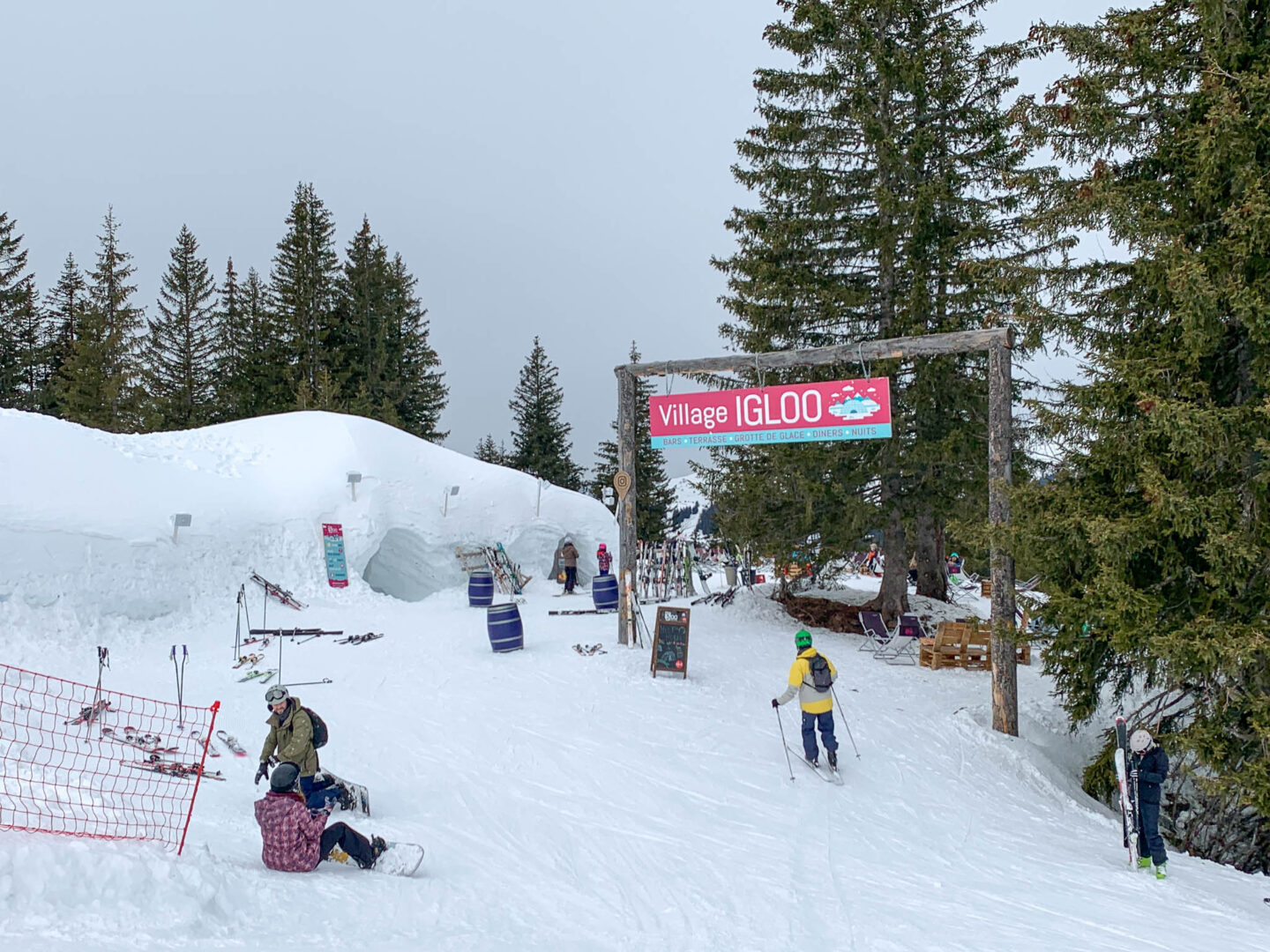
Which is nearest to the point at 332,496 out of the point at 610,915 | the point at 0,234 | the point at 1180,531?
the point at 610,915

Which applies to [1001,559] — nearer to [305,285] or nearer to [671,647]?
[671,647]

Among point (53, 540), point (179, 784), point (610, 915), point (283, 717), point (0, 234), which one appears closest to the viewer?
point (610, 915)

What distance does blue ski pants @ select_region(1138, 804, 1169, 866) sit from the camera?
266 inches

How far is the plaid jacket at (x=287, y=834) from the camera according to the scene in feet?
17.7

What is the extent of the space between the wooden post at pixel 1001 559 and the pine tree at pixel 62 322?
40.6 m

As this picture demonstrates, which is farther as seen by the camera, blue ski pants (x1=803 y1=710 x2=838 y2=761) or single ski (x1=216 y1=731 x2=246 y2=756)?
blue ski pants (x1=803 y1=710 x2=838 y2=761)

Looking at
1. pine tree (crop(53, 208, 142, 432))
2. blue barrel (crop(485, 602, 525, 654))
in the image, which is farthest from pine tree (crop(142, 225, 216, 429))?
blue barrel (crop(485, 602, 525, 654))

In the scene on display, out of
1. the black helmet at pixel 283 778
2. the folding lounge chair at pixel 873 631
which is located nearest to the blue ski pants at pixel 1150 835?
the black helmet at pixel 283 778

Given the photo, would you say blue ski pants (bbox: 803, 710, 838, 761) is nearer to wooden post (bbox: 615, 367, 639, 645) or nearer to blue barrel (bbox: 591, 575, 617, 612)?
wooden post (bbox: 615, 367, 639, 645)

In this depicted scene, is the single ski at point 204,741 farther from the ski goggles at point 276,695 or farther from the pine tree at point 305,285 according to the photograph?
the pine tree at point 305,285

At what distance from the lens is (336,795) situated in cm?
695

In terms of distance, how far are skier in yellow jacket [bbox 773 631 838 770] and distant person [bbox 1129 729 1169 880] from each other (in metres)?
2.84

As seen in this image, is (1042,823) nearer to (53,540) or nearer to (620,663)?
(620,663)

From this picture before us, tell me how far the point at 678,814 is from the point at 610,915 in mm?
2224
